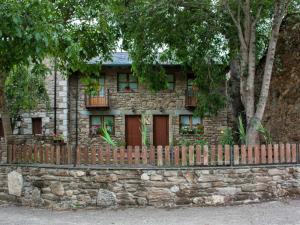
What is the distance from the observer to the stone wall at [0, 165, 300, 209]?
24.8 ft

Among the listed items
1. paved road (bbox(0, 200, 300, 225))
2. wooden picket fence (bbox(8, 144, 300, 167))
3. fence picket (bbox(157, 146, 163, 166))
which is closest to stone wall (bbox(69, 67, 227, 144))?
wooden picket fence (bbox(8, 144, 300, 167))

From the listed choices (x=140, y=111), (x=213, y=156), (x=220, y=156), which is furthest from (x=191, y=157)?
(x=140, y=111)

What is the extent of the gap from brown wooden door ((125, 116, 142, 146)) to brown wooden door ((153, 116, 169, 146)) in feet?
3.11

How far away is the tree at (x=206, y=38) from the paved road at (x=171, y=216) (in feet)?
8.15

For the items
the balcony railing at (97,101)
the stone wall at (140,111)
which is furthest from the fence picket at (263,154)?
the balcony railing at (97,101)

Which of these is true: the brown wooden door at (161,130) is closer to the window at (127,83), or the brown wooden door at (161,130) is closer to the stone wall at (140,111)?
the stone wall at (140,111)

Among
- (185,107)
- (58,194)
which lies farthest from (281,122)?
(185,107)

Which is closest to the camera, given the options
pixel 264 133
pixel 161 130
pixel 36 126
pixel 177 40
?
pixel 264 133

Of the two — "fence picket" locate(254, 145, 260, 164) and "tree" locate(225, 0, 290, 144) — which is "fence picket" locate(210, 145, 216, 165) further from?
"tree" locate(225, 0, 290, 144)

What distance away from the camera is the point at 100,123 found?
23.6m

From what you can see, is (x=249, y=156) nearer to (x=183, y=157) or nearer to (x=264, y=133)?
(x=183, y=157)

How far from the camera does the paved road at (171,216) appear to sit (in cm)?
646

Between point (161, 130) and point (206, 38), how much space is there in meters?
12.5

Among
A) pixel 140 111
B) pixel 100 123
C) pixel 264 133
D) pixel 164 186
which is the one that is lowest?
pixel 164 186
